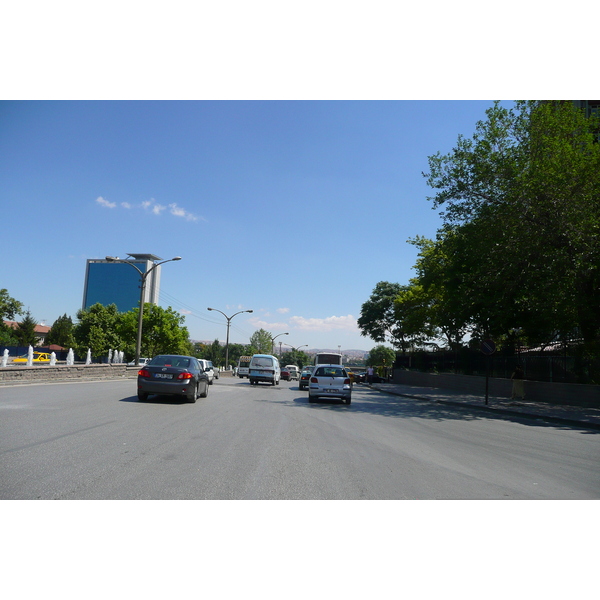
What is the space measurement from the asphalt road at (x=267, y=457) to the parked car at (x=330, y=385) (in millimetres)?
6153

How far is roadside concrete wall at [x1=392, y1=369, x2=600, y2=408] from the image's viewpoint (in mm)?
19688

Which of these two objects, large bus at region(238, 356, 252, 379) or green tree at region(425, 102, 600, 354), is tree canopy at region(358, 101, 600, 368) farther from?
large bus at region(238, 356, 252, 379)

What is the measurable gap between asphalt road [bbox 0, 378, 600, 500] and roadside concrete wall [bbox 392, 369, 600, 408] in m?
7.95

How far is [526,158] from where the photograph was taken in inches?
856

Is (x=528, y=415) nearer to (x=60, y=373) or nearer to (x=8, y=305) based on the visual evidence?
(x=60, y=373)

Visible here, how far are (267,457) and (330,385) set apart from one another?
40.2 ft

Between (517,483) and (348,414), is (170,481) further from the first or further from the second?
(348,414)

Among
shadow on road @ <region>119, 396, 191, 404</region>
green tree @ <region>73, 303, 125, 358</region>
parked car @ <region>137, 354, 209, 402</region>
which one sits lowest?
shadow on road @ <region>119, 396, 191, 404</region>

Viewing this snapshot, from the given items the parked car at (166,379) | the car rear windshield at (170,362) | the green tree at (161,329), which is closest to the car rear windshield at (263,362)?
the car rear windshield at (170,362)

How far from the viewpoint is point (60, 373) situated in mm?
22625

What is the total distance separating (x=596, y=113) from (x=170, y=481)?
25516 mm

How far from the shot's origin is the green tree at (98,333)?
253 feet

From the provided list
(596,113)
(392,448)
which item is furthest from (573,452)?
(596,113)

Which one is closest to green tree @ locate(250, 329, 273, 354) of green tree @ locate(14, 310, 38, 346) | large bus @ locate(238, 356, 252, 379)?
green tree @ locate(14, 310, 38, 346)
